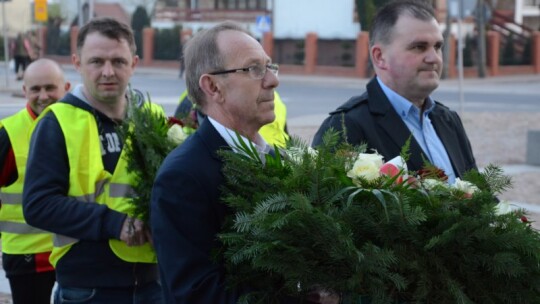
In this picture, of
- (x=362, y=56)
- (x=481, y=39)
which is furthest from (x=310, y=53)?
(x=481, y=39)

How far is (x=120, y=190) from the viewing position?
4266 millimetres

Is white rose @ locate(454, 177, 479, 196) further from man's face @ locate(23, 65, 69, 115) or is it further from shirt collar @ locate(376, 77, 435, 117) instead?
man's face @ locate(23, 65, 69, 115)

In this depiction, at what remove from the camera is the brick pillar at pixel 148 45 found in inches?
2065

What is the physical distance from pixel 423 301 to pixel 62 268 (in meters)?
2.10

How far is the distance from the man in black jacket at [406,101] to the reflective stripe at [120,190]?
0.85 m

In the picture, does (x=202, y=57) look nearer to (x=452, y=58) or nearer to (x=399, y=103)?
(x=399, y=103)

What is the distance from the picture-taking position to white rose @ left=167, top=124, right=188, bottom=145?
13.8ft

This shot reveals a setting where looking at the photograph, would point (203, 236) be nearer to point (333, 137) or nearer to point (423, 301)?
point (333, 137)

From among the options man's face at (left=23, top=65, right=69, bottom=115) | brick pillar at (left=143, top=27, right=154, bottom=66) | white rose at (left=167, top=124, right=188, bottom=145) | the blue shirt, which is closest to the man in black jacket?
the blue shirt

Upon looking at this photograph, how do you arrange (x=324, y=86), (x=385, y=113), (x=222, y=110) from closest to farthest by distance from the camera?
(x=222, y=110) → (x=385, y=113) → (x=324, y=86)

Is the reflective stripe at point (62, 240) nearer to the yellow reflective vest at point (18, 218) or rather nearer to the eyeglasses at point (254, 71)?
the yellow reflective vest at point (18, 218)

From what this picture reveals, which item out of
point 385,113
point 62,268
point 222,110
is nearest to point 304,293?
point 222,110

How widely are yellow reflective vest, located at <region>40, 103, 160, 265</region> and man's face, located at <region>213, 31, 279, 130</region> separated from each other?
45.9 inches

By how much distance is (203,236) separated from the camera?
9.46ft
